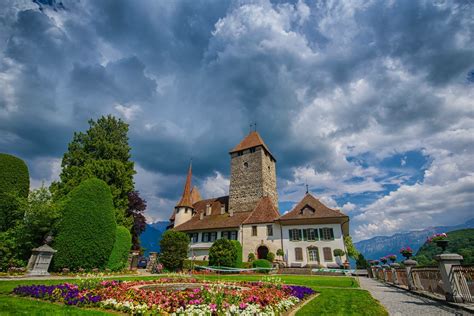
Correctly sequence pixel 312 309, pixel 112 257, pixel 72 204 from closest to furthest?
pixel 312 309 → pixel 72 204 → pixel 112 257

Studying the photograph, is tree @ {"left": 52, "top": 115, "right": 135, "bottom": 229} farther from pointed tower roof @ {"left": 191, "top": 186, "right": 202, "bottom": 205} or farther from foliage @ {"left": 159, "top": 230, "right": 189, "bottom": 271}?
pointed tower roof @ {"left": 191, "top": 186, "right": 202, "bottom": 205}

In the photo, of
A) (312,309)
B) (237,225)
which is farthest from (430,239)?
(237,225)

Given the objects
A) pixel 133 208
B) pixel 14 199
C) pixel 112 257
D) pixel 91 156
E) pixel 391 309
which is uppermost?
pixel 91 156

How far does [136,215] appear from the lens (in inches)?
1087

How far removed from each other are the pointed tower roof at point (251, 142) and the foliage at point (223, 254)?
18113mm

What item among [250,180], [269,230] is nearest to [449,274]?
[269,230]

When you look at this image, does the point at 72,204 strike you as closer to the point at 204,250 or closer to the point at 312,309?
the point at 312,309

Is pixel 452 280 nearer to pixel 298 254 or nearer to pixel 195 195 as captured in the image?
pixel 298 254

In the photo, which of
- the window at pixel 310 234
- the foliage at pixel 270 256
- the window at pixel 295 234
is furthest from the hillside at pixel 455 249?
the foliage at pixel 270 256

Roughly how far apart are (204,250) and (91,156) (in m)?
17.8

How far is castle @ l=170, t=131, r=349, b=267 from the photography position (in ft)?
83.0

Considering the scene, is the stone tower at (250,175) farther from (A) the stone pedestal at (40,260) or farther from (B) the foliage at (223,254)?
(A) the stone pedestal at (40,260)

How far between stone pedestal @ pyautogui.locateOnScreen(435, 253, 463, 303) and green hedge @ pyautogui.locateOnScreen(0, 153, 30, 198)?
21.3m

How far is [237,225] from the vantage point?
98.7 ft
